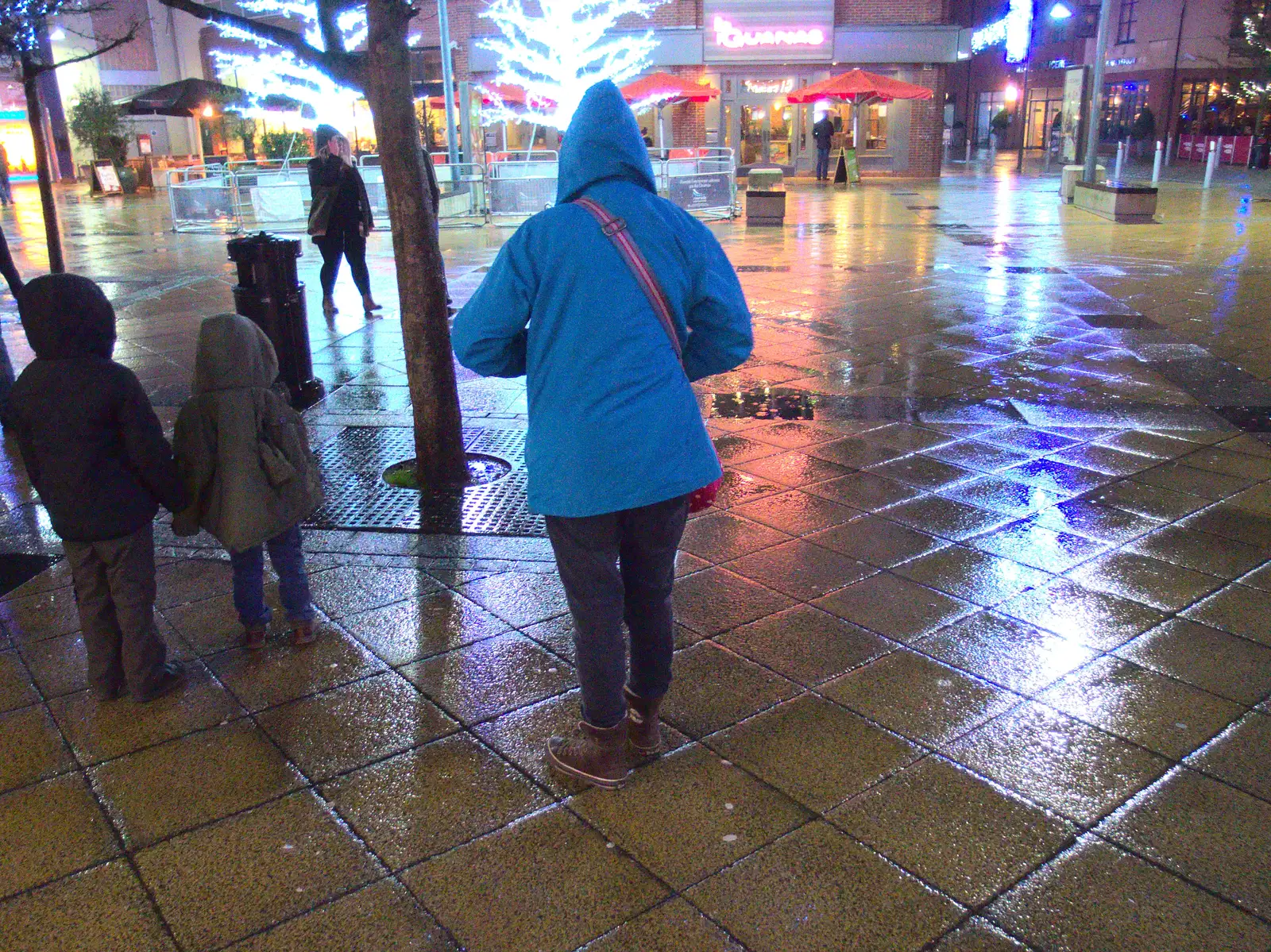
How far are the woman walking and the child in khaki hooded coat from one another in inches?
242

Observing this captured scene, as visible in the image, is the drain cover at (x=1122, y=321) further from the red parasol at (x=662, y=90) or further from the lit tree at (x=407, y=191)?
the red parasol at (x=662, y=90)

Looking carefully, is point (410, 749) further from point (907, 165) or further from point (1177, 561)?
point (907, 165)

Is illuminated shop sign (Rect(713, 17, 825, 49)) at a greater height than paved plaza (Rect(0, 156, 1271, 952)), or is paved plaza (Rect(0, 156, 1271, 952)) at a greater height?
illuminated shop sign (Rect(713, 17, 825, 49))

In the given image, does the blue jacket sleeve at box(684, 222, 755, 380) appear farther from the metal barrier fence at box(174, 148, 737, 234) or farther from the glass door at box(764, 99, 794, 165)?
the glass door at box(764, 99, 794, 165)

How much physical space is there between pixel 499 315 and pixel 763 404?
459cm

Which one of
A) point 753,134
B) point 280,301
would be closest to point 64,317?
point 280,301

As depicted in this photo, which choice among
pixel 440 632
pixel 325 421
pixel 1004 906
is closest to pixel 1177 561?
pixel 1004 906

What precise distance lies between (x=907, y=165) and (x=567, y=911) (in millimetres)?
31968

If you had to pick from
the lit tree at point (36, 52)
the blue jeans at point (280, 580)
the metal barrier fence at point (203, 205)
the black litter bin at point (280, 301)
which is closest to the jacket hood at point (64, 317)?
the blue jeans at point (280, 580)

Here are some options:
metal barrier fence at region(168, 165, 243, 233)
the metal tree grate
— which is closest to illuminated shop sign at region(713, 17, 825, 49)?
metal barrier fence at region(168, 165, 243, 233)

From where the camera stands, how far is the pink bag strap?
254cm

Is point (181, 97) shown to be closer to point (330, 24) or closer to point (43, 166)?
point (43, 166)

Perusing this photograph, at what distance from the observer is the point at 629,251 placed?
2549 mm

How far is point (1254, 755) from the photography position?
3.01 m
